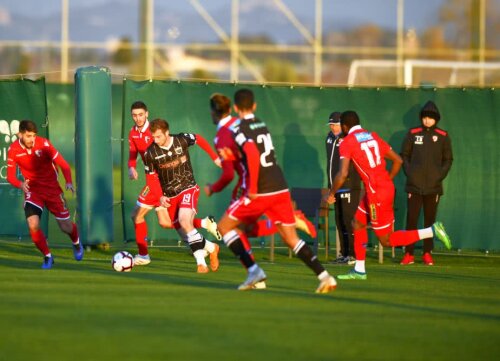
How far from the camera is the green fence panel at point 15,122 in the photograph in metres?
17.7

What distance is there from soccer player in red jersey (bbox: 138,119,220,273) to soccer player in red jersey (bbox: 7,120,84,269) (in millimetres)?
1174

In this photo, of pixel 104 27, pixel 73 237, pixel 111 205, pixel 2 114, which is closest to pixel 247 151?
pixel 73 237

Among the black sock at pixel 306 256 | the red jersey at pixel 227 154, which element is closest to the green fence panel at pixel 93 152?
the red jersey at pixel 227 154

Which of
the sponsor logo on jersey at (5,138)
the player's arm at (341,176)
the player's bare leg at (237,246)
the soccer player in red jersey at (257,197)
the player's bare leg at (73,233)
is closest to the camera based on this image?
the soccer player in red jersey at (257,197)

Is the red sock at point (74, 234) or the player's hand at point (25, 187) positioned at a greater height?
the player's hand at point (25, 187)

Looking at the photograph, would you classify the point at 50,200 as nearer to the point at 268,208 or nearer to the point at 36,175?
the point at 36,175

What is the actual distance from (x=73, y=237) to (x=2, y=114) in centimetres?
318

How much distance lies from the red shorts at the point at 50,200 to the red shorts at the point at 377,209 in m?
3.98

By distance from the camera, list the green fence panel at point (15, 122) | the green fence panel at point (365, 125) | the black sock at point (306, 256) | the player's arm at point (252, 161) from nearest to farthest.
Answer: the player's arm at point (252, 161), the black sock at point (306, 256), the green fence panel at point (15, 122), the green fence panel at point (365, 125)

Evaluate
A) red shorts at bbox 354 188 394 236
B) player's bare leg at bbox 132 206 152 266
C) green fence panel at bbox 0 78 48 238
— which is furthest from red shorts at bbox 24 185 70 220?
red shorts at bbox 354 188 394 236

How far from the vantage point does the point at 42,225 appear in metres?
17.6

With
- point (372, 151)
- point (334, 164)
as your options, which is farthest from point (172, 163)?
point (334, 164)

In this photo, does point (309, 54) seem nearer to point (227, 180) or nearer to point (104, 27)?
point (104, 27)

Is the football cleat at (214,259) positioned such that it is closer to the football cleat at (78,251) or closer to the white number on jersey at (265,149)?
the football cleat at (78,251)
